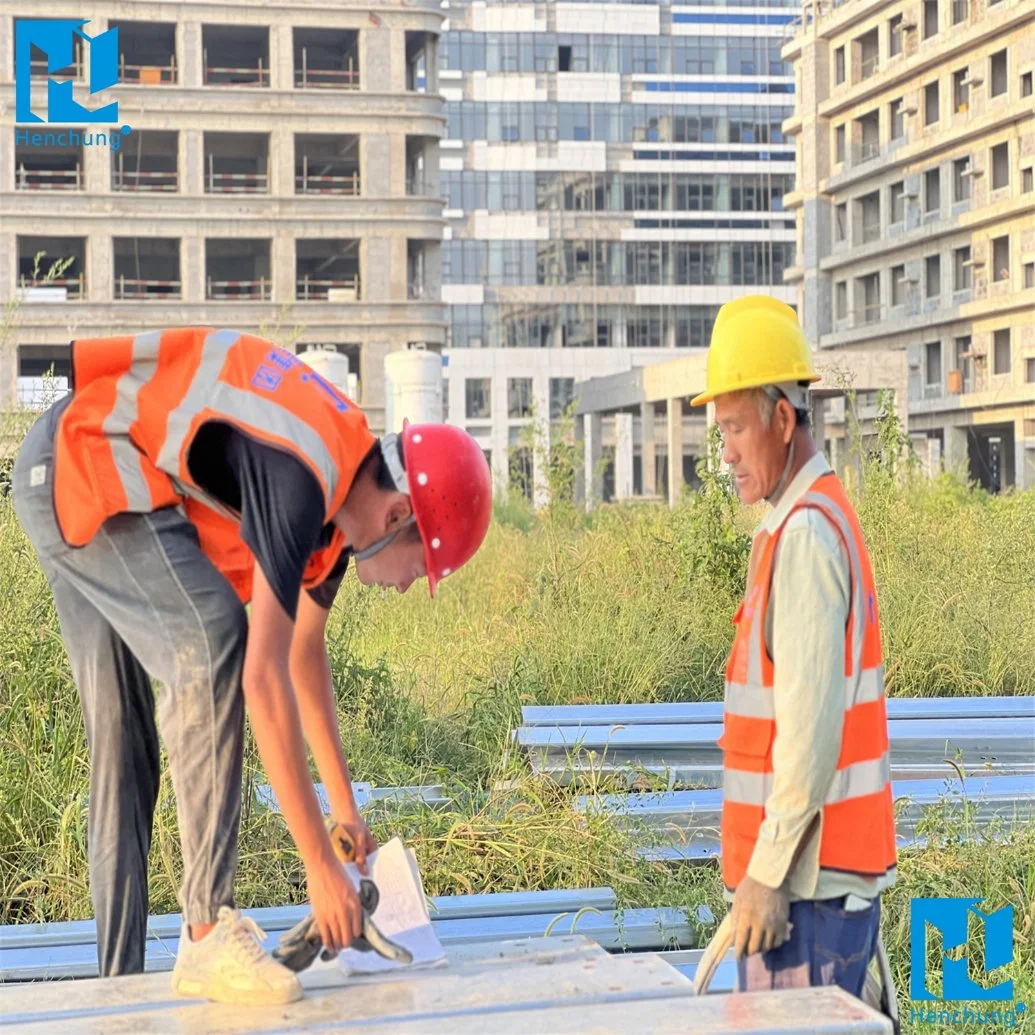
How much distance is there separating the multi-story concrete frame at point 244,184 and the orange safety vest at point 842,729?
1606 inches

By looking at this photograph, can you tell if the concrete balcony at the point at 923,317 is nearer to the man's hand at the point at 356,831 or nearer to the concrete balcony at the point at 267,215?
the concrete balcony at the point at 267,215

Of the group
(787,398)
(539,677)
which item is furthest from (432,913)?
(539,677)

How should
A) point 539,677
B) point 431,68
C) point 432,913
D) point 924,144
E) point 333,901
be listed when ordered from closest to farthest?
point 333,901 → point 432,913 → point 539,677 → point 431,68 → point 924,144

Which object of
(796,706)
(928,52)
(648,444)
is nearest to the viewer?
(796,706)

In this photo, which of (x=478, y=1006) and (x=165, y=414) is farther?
(x=165, y=414)

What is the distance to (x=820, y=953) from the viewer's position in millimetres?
2715

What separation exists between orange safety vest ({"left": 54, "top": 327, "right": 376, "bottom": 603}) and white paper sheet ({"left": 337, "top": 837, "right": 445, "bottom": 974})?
64 cm

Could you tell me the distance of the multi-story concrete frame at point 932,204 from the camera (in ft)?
152

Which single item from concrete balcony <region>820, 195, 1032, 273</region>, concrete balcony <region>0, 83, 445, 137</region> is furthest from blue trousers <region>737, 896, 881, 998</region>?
concrete balcony <region>820, 195, 1032, 273</region>

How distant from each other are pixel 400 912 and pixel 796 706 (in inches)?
34.2

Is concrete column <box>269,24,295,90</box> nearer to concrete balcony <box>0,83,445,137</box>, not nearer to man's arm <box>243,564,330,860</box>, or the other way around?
concrete balcony <box>0,83,445,137</box>

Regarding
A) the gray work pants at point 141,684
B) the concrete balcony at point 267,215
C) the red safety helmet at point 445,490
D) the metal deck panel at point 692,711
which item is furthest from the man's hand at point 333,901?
the concrete balcony at point 267,215

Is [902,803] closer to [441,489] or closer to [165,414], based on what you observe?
[441,489]

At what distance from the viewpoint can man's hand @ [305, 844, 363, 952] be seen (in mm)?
2672
